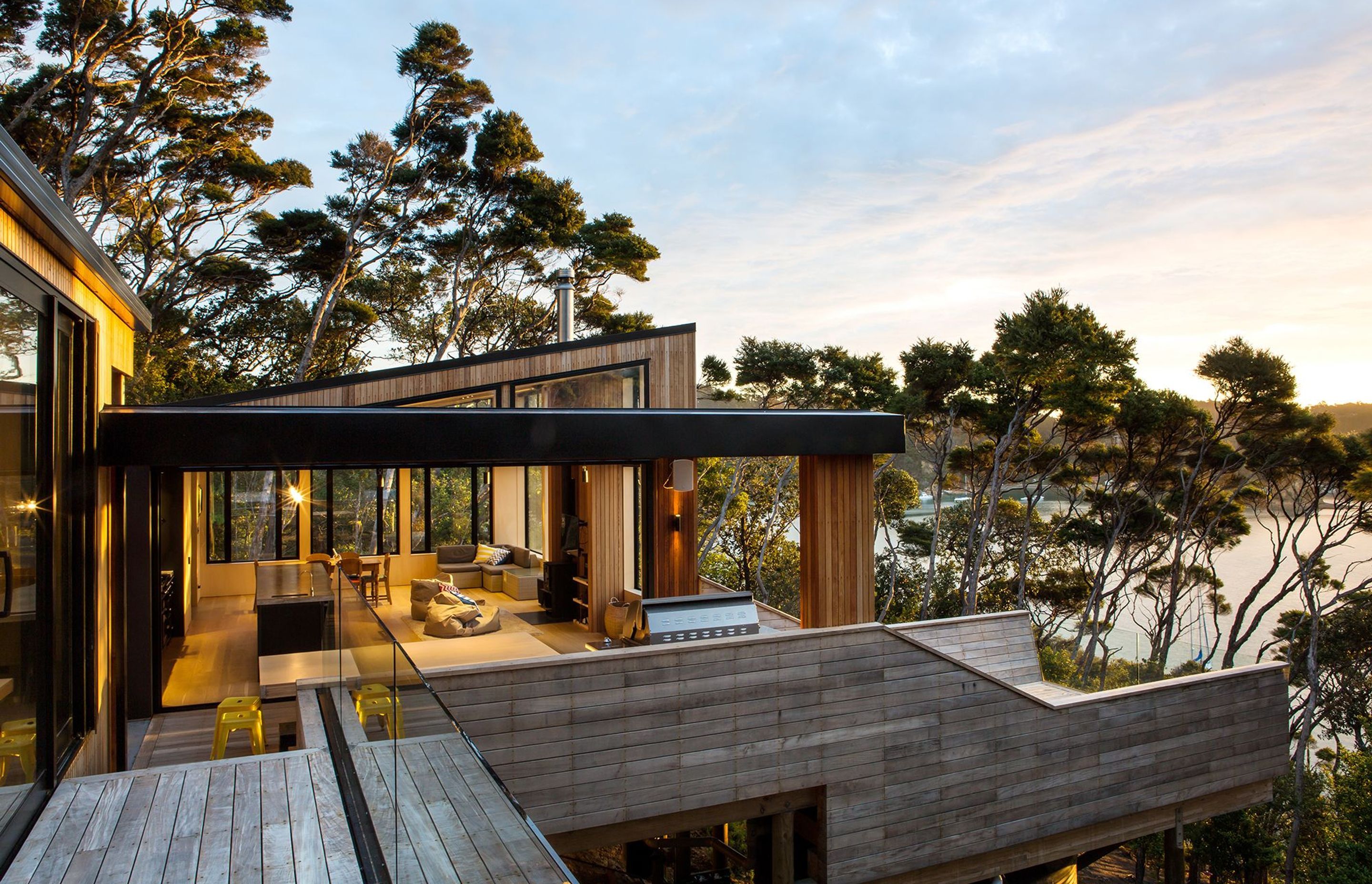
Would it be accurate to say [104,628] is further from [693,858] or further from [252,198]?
[252,198]

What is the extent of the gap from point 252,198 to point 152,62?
409cm

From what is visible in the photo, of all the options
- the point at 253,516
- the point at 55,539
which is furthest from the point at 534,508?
the point at 55,539

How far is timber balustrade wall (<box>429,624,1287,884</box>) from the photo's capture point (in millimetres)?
5895

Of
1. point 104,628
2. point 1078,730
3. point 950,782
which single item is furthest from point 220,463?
point 1078,730

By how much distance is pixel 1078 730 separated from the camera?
7.54 m

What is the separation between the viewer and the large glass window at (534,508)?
1389cm

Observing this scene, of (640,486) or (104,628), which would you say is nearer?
(104,628)

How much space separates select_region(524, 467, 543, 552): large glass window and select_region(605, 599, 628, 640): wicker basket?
3.80 m

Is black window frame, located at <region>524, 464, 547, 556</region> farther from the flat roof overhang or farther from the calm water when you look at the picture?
the calm water

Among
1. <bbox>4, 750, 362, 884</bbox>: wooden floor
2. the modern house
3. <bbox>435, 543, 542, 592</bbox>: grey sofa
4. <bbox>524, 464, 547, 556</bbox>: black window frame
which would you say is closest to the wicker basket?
the modern house

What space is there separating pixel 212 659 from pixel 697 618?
5970 mm

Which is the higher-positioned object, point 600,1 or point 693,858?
point 600,1

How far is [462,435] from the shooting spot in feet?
21.9

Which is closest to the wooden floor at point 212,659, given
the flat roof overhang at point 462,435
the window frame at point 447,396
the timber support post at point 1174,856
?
the flat roof overhang at point 462,435
